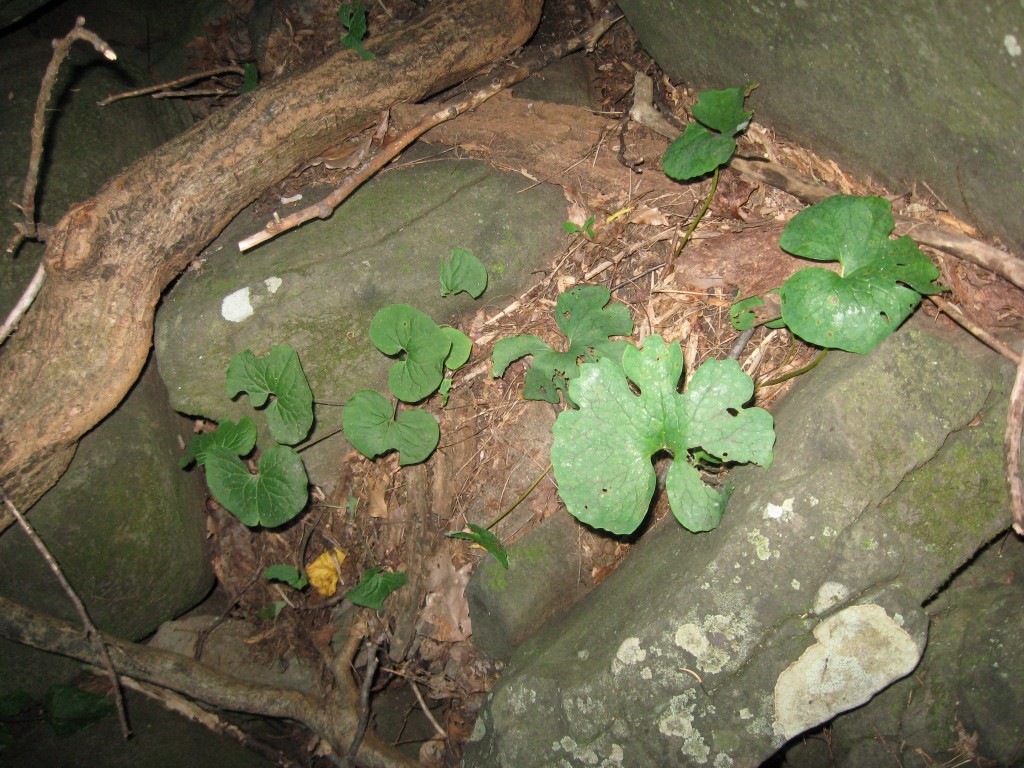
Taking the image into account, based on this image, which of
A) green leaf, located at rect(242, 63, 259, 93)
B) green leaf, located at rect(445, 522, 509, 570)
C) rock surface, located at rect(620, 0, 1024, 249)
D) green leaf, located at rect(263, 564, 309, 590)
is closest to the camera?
rock surface, located at rect(620, 0, 1024, 249)

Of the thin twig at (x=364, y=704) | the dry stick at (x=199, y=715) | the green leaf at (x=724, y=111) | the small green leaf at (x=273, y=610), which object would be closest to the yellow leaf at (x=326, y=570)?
the small green leaf at (x=273, y=610)

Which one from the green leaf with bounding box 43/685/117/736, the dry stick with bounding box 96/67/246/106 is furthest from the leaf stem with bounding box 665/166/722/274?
the green leaf with bounding box 43/685/117/736

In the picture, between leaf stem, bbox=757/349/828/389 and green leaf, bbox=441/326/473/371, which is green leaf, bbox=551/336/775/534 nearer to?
leaf stem, bbox=757/349/828/389

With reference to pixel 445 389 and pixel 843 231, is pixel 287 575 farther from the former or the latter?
pixel 843 231

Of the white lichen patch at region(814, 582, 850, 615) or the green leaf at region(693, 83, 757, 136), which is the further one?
the green leaf at region(693, 83, 757, 136)

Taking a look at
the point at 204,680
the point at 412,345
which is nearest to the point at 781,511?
the point at 412,345

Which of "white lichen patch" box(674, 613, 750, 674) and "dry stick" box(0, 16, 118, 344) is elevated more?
Result: "dry stick" box(0, 16, 118, 344)

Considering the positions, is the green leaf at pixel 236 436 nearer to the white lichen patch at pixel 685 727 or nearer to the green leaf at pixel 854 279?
the white lichen patch at pixel 685 727
